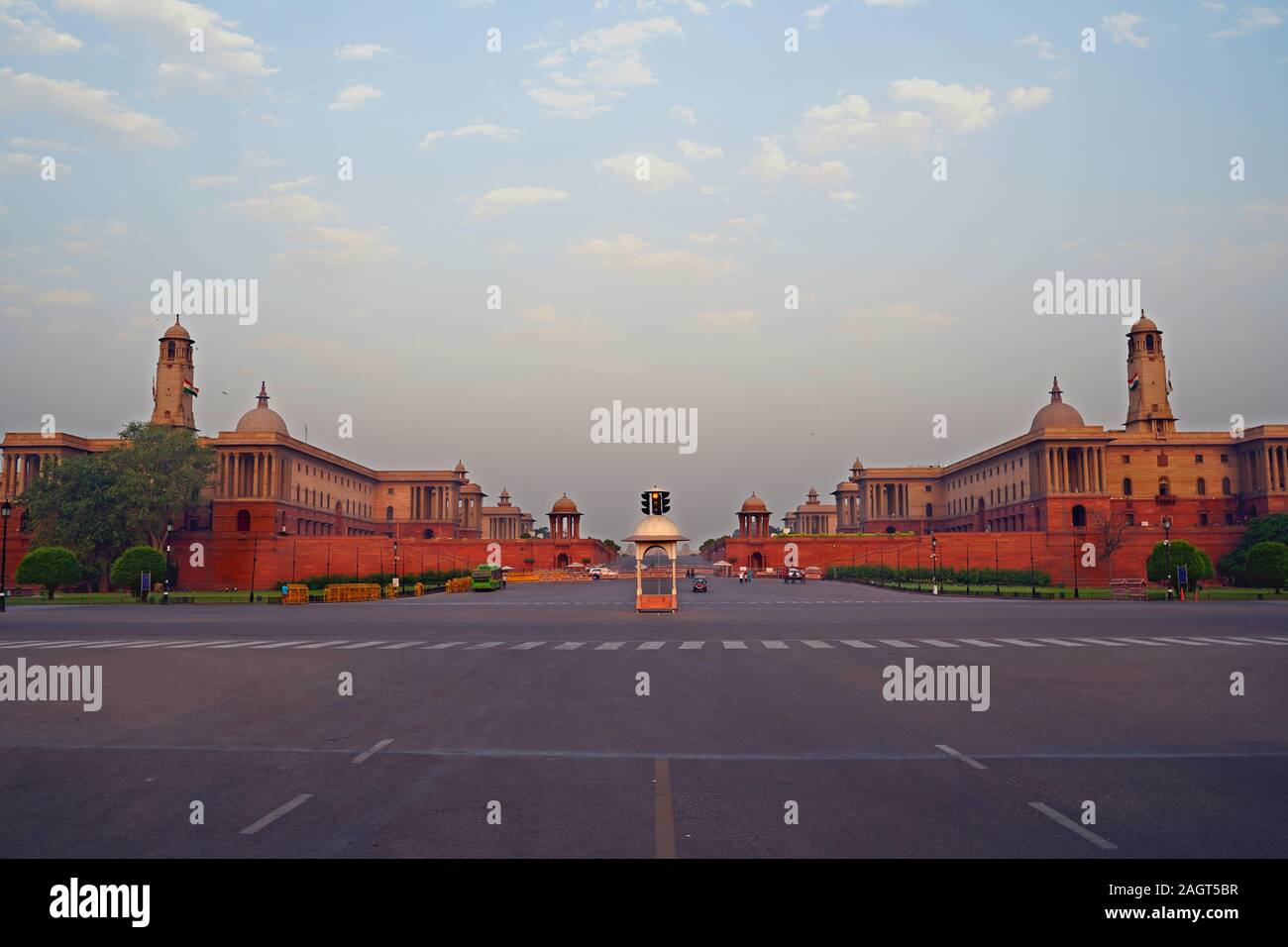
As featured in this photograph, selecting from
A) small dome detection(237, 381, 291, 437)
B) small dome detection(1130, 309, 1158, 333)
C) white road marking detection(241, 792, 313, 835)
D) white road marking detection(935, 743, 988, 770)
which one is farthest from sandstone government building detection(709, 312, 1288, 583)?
white road marking detection(241, 792, 313, 835)

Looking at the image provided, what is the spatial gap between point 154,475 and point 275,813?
7869cm

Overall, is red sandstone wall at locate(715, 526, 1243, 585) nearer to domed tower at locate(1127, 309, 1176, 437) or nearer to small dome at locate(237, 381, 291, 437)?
domed tower at locate(1127, 309, 1176, 437)

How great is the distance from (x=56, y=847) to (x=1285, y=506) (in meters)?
119

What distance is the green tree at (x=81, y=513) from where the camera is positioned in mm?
73625

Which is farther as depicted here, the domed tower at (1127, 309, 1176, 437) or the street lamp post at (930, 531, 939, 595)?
the domed tower at (1127, 309, 1176, 437)

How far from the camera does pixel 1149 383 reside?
11344 centimetres

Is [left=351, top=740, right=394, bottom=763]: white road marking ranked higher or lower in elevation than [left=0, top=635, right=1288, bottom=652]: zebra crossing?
higher

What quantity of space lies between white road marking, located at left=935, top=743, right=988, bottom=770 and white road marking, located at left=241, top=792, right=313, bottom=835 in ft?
22.7

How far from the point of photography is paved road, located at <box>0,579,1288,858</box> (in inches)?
290

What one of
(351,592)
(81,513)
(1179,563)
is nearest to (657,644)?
(351,592)

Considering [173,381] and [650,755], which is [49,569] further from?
[650,755]

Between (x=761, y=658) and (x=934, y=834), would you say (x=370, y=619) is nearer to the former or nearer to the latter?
(x=761, y=658)

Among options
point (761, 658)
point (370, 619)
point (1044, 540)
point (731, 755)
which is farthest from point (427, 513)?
point (731, 755)

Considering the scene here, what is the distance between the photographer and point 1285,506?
100000 millimetres
